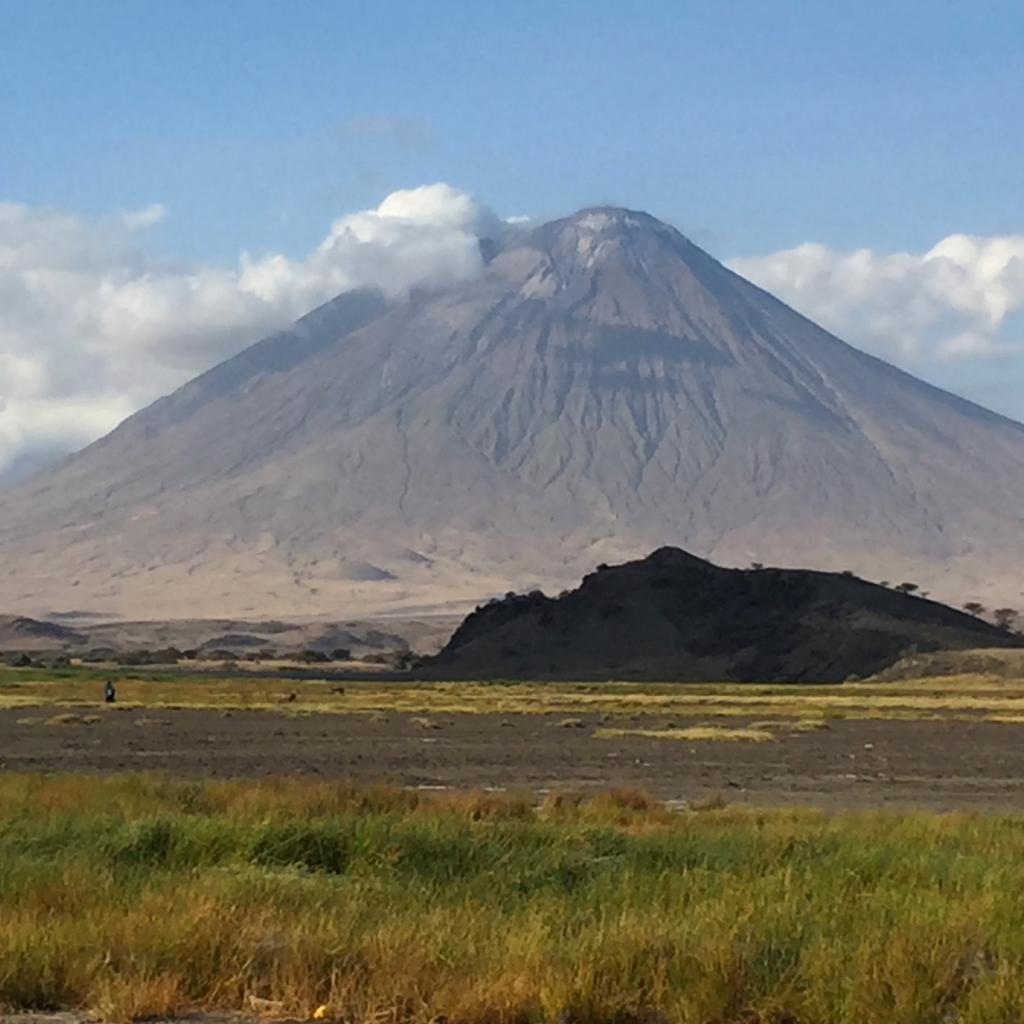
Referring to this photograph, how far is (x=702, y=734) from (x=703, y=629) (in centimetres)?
5934

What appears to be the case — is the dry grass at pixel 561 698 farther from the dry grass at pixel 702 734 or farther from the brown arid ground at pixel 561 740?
the dry grass at pixel 702 734

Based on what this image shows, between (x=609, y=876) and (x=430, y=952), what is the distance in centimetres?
367

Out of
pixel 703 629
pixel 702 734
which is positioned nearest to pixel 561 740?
pixel 702 734

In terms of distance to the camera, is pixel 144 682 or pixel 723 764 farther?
pixel 144 682

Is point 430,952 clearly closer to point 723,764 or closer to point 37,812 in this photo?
point 37,812

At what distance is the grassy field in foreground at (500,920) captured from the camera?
898 centimetres

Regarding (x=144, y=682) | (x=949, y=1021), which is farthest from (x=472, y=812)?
(x=144, y=682)

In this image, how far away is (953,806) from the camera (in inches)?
993

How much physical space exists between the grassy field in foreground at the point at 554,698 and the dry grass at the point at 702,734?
628 cm

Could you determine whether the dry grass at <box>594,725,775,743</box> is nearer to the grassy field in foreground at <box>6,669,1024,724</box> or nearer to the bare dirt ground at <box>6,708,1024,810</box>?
the bare dirt ground at <box>6,708,1024,810</box>

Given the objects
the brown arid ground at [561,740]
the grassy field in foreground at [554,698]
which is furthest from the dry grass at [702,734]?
the grassy field in foreground at [554,698]

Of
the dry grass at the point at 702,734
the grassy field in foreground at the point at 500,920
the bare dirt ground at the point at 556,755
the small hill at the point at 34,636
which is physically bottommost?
the bare dirt ground at the point at 556,755

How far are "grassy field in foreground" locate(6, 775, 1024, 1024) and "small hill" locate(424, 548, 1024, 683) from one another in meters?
74.5

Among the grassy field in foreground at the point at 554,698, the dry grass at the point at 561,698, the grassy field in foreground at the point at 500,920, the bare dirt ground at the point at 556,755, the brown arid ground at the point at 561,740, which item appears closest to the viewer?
the grassy field in foreground at the point at 500,920
